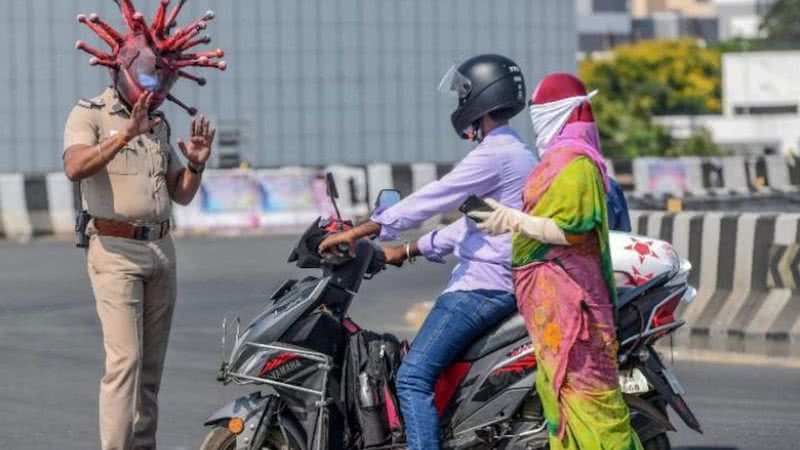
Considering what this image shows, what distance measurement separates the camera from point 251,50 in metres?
41.1

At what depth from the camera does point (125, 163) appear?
815cm

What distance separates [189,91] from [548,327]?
32879mm

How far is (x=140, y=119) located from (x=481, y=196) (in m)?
1.34

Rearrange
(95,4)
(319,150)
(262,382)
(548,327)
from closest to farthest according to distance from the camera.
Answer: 1. (548,327)
2. (262,382)
3. (95,4)
4. (319,150)

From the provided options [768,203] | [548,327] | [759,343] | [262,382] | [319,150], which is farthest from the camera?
[319,150]

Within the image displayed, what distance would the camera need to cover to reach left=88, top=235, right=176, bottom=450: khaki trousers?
8.09m

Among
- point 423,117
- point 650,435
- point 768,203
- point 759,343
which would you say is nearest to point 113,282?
point 650,435

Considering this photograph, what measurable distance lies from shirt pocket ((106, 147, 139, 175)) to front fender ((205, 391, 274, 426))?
1051 millimetres

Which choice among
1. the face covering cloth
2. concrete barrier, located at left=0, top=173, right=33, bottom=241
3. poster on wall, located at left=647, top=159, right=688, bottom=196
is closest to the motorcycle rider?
the face covering cloth

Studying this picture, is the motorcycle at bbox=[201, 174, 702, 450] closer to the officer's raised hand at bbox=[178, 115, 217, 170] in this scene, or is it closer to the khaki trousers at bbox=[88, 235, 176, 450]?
the khaki trousers at bbox=[88, 235, 176, 450]

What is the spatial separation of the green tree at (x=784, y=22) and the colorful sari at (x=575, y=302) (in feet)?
388

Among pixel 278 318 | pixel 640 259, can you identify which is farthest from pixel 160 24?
pixel 640 259

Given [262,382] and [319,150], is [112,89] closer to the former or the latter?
[262,382]

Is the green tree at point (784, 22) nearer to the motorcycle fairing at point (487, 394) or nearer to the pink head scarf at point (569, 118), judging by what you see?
the motorcycle fairing at point (487, 394)
